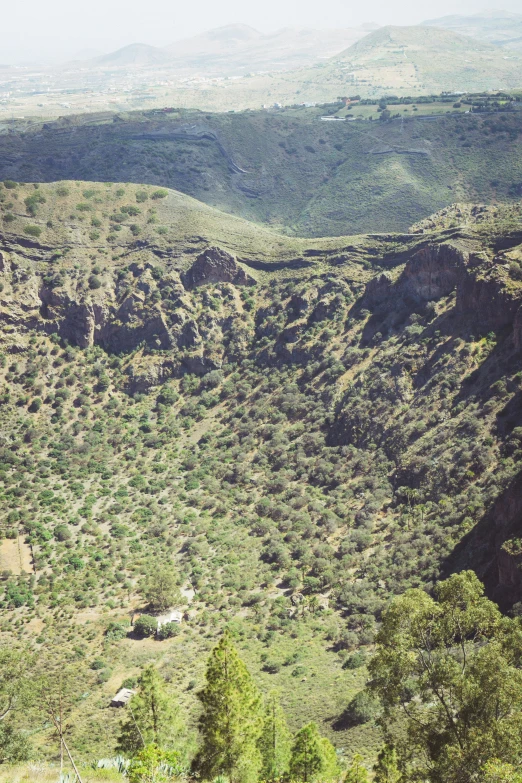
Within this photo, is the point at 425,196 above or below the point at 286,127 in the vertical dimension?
below

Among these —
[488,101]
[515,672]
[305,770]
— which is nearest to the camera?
[515,672]

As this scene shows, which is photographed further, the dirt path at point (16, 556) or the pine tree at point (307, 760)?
the dirt path at point (16, 556)

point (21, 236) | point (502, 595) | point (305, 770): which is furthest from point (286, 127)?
point (305, 770)

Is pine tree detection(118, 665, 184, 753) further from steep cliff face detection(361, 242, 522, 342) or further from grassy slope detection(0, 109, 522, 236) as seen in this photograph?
grassy slope detection(0, 109, 522, 236)

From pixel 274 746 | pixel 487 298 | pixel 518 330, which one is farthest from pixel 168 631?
pixel 487 298

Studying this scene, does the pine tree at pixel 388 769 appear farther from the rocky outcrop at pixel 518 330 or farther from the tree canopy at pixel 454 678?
the rocky outcrop at pixel 518 330

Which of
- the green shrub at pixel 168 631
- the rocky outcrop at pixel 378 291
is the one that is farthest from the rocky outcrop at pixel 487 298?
the green shrub at pixel 168 631

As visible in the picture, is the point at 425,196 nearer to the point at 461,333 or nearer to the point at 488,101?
the point at 488,101
